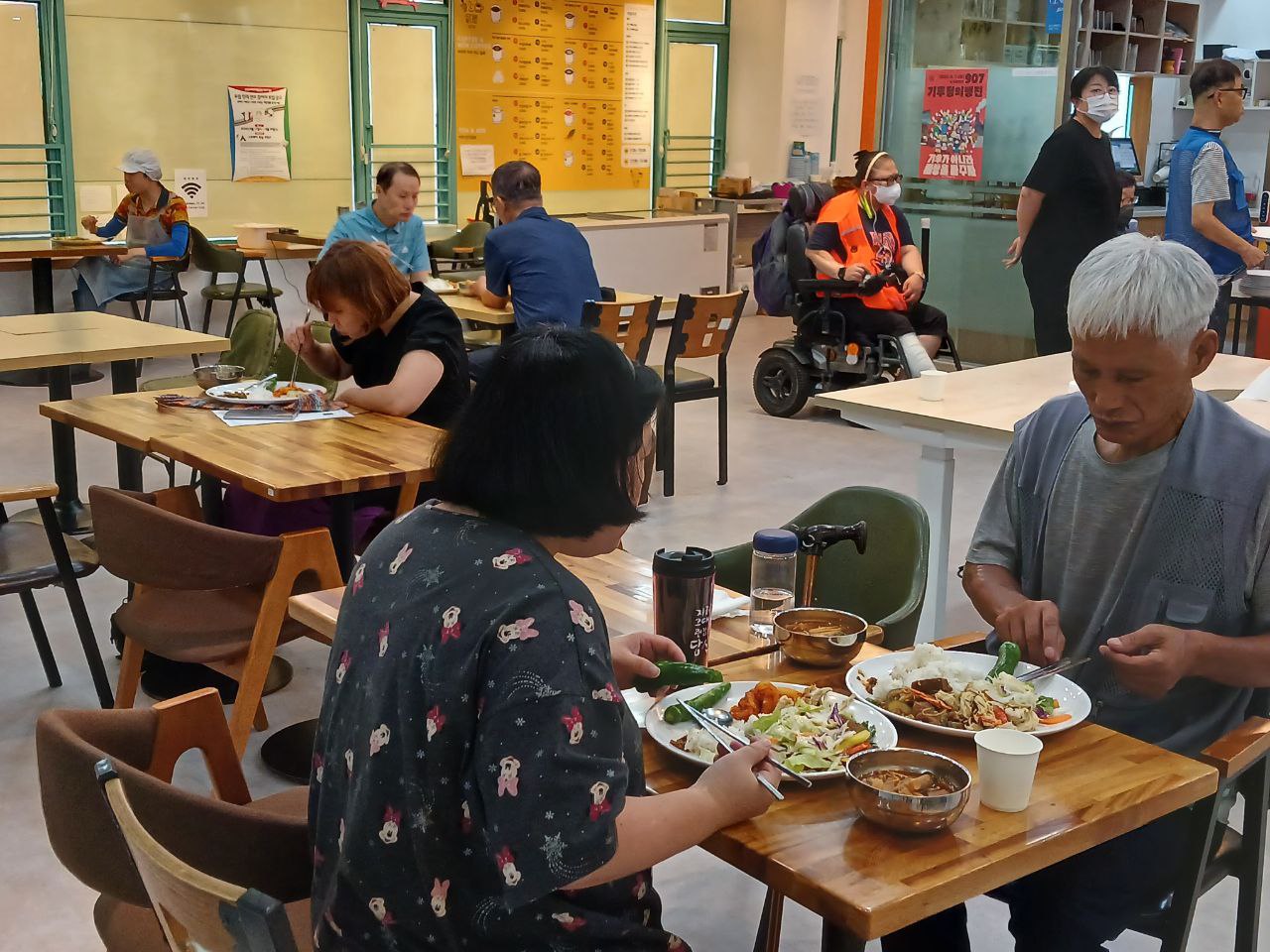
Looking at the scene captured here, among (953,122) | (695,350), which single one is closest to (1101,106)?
(695,350)

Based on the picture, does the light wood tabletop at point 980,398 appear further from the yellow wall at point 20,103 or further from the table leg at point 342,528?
the yellow wall at point 20,103

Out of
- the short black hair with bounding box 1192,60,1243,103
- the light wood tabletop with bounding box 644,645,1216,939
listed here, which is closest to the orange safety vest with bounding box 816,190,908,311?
the short black hair with bounding box 1192,60,1243,103

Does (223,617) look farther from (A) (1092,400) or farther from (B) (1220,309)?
(B) (1220,309)

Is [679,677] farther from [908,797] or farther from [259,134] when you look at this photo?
[259,134]

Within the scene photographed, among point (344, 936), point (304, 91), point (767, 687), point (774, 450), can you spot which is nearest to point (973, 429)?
point (767, 687)

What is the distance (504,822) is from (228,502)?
8.57ft

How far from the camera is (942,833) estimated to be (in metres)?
1.49

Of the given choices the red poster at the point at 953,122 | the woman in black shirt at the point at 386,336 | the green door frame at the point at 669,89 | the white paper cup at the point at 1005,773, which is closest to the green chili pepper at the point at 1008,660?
the white paper cup at the point at 1005,773

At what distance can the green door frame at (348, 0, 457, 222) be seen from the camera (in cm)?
1009

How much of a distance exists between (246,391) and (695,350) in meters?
2.24

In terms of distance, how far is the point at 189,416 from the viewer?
3818 millimetres

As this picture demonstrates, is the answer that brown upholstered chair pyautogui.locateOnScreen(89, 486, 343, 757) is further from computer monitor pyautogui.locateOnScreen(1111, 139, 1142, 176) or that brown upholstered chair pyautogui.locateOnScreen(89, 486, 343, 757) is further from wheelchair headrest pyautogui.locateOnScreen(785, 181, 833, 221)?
computer monitor pyautogui.locateOnScreen(1111, 139, 1142, 176)

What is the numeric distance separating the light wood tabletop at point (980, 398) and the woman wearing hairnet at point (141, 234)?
227 inches

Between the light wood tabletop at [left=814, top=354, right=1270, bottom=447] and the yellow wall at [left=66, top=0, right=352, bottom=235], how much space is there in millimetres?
6995
